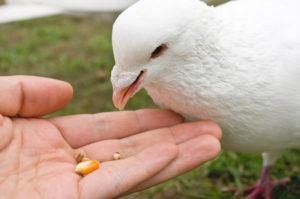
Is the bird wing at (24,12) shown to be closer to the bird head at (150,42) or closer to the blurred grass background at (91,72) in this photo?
the blurred grass background at (91,72)

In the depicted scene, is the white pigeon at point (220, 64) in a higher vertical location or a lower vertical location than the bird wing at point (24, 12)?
higher

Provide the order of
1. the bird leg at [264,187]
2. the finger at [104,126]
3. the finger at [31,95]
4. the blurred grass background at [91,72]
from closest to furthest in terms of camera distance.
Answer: the finger at [31,95] → the finger at [104,126] → the bird leg at [264,187] → the blurred grass background at [91,72]

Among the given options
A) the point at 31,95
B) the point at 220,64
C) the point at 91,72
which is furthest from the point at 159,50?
the point at 91,72

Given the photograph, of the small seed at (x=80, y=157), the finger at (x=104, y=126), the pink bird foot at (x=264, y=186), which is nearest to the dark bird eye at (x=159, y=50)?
the finger at (x=104, y=126)

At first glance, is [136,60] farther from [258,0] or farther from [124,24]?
[258,0]

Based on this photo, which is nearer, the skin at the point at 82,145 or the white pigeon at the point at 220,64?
the white pigeon at the point at 220,64

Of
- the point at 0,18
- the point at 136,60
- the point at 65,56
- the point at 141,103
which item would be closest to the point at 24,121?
the point at 136,60

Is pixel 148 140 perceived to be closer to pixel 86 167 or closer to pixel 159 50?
pixel 86 167
